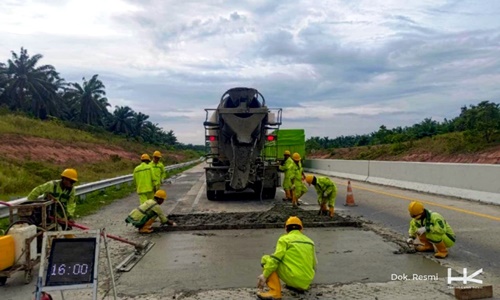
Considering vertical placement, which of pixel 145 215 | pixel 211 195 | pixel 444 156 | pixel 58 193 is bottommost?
pixel 211 195

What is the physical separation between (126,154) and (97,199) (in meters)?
48.9

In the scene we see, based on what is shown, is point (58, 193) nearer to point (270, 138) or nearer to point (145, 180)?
point (145, 180)

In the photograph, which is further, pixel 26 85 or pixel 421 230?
pixel 26 85

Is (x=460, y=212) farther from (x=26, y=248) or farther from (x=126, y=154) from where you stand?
(x=126, y=154)

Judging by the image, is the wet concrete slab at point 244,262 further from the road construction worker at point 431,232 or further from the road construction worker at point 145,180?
the road construction worker at point 145,180

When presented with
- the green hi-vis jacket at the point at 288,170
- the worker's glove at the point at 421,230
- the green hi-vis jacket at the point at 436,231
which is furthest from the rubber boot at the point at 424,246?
the green hi-vis jacket at the point at 288,170

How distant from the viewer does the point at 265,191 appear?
16.3 metres

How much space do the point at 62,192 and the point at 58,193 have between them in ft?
0.23

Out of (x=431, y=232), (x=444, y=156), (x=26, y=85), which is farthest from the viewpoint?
(x=26, y=85)

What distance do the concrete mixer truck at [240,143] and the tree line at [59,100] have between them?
55795mm

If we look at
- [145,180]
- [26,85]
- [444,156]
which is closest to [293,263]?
[145,180]

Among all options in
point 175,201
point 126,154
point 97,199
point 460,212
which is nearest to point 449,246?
point 460,212

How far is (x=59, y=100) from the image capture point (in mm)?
77938

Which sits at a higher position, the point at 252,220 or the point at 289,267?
the point at 289,267
